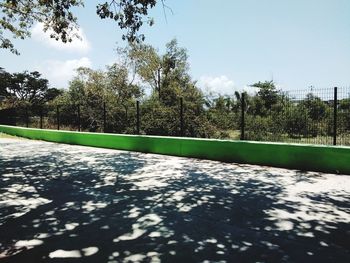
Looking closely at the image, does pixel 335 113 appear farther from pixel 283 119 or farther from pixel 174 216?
pixel 174 216

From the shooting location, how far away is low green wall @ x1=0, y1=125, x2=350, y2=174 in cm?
936

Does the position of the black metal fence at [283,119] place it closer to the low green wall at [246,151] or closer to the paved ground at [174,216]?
the low green wall at [246,151]

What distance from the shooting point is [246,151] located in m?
11.1

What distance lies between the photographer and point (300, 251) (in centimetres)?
400

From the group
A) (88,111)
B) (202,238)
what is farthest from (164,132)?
(202,238)

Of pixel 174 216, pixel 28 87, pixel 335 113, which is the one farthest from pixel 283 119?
pixel 28 87

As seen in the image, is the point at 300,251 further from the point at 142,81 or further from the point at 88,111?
the point at 142,81

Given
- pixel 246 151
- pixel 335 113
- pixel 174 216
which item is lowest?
pixel 174 216

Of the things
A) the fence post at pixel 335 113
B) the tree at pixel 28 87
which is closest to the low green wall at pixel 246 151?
the fence post at pixel 335 113

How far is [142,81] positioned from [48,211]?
3897cm

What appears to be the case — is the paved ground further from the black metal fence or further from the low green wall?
the black metal fence

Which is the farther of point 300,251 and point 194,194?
point 194,194

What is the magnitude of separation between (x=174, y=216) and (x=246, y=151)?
245 inches

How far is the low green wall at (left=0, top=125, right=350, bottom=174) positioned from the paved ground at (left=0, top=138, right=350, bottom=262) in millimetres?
583
